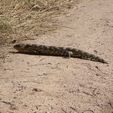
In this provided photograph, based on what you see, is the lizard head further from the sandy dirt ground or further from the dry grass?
the dry grass

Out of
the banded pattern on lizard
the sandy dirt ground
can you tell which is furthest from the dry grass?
the banded pattern on lizard

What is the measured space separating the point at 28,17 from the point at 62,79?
2725mm

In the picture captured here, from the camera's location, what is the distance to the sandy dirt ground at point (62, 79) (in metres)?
5.29

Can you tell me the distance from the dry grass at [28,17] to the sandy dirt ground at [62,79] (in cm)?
31

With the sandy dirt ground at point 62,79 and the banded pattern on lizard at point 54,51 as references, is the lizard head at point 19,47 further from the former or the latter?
the sandy dirt ground at point 62,79

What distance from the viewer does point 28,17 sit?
8438mm

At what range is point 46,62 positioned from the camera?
21.5 feet

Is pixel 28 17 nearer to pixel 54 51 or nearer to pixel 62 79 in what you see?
pixel 54 51

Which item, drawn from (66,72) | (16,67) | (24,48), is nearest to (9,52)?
(24,48)

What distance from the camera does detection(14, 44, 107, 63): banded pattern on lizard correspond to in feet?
22.2

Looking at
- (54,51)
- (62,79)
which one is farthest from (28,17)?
(62,79)

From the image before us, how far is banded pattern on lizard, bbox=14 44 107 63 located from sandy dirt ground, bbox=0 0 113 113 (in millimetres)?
101

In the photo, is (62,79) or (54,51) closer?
(62,79)

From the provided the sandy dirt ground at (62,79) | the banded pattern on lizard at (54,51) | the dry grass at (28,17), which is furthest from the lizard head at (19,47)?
the dry grass at (28,17)
